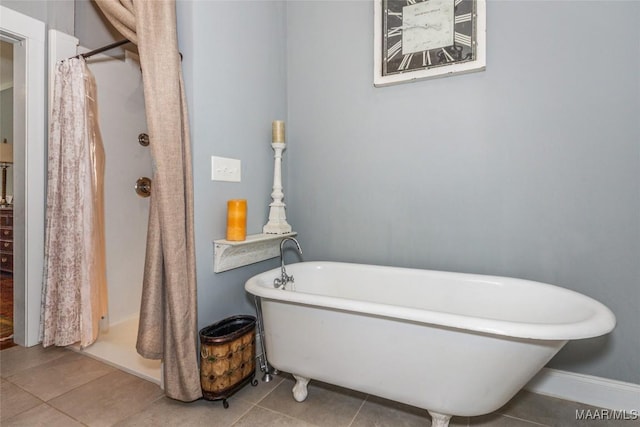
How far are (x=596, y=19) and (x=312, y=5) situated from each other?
63.4 inches

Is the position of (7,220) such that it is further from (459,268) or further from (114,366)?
(459,268)

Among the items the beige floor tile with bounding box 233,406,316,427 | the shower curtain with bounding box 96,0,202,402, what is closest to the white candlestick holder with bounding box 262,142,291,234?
the shower curtain with bounding box 96,0,202,402

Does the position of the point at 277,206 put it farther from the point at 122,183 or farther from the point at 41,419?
the point at 41,419

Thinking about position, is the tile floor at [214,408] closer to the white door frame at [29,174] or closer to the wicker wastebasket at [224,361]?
the wicker wastebasket at [224,361]

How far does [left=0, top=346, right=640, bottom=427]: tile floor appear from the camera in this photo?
1370mm

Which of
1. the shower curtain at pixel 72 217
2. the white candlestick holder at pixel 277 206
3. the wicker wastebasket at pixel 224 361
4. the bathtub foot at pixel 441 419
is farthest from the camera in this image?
the white candlestick holder at pixel 277 206

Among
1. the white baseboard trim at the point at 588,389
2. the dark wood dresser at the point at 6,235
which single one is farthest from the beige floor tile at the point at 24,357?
the white baseboard trim at the point at 588,389

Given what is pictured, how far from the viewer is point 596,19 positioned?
1.51m

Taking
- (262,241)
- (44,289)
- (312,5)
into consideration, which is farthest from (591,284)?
(44,289)

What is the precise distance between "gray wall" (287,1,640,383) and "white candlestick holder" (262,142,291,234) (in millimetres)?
213

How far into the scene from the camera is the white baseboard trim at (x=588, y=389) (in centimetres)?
147

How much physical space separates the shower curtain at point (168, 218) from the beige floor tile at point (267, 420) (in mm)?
257

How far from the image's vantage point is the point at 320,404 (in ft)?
4.92

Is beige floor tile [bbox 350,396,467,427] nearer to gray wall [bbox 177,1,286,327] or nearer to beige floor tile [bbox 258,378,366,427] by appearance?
beige floor tile [bbox 258,378,366,427]
